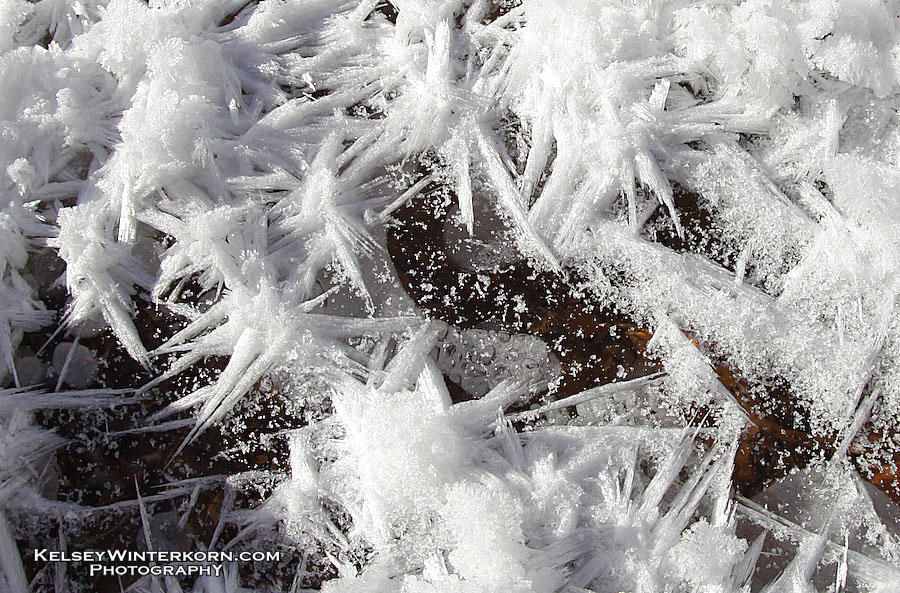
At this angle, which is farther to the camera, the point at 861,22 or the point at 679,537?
the point at 861,22

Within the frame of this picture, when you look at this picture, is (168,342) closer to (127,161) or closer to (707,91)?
(127,161)

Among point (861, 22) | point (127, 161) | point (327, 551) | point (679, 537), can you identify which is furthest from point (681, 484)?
point (127, 161)

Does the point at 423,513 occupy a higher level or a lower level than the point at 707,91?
lower

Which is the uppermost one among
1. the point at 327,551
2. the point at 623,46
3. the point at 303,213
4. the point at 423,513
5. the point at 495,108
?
the point at 623,46

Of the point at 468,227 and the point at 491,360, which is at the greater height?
the point at 468,227

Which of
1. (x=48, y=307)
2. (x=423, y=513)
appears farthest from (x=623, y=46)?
(x=48, y=307)

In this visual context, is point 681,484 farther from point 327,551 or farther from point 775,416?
point 327,551
